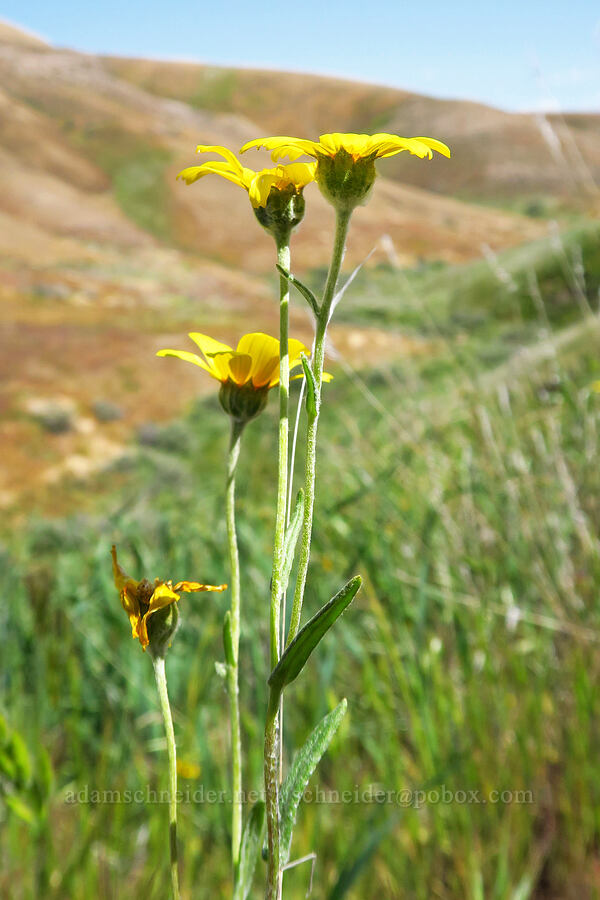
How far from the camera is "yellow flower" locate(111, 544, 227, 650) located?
Result: 23 cm

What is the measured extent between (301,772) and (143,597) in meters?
0.08

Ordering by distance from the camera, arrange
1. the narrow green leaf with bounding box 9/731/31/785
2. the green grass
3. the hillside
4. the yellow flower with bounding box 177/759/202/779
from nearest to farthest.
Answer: the narrow green leaf with bounding box 9/731/31/785
the green grass
the yellow flower with bounding box 177/759/202/779
the hillside

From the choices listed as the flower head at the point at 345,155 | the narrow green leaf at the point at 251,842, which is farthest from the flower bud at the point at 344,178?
the narrow green leaf at the point at 251,842

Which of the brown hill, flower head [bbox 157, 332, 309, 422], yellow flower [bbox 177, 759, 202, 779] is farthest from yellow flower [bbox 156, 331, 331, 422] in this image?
the brown hill

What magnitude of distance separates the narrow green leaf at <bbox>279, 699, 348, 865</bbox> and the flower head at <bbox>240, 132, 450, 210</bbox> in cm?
17

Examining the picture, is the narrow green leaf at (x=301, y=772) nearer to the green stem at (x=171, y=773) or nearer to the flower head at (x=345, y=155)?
the green stem at (x=171, y=773)

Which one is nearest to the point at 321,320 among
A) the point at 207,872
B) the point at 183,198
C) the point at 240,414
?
the point at 240,414

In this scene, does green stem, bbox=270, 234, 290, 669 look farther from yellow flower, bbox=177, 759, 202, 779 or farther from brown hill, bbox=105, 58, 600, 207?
brown hill, bbox=105, 58, 600, 207

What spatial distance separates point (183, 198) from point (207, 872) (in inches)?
692

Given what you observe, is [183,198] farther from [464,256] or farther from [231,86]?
[231,86]

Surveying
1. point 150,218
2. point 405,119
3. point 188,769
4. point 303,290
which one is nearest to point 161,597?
point 303,290

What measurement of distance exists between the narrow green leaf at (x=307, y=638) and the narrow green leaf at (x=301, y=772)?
2 centimetres

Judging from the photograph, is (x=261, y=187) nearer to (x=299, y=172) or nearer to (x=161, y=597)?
(x=299, y=172)

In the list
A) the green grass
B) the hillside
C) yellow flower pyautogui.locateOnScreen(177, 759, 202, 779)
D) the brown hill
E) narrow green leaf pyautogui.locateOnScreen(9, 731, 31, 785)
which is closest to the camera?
narrow green leaf pyautogui.locateOnScreen(9, 731, 31, 785)
